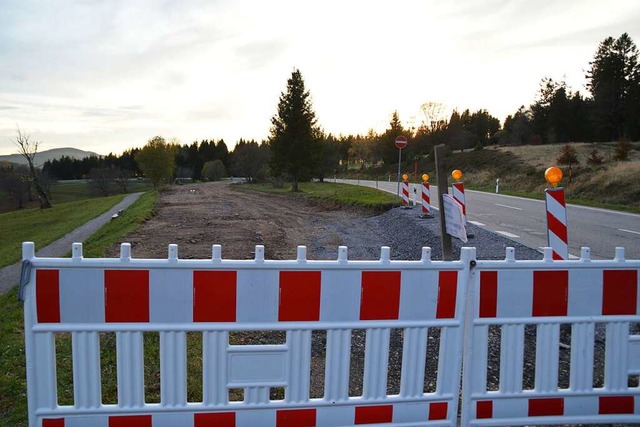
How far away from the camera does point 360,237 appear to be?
1432 cm

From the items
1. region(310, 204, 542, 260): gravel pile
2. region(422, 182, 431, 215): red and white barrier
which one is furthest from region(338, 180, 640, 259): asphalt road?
region(422, 182, 431, 215): red and white barrier

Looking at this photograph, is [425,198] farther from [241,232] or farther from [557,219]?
[557,219]

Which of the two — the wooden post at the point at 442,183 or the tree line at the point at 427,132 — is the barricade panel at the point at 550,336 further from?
the tree line at the point at 427,132

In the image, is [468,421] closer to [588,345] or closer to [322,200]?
[588,345]

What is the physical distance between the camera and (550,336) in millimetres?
3213

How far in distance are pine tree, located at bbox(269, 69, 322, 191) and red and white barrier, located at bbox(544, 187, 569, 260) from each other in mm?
35577

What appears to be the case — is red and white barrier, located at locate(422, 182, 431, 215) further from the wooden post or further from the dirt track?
the wooden post

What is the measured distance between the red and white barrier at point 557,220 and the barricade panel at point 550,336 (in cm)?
218

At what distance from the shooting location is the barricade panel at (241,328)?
9.14 feet

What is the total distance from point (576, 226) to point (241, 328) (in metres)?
13.1

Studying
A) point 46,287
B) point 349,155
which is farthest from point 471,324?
point 349,155

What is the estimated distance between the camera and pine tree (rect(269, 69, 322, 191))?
40.8 meters

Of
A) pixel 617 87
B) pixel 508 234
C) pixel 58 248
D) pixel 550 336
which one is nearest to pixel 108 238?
pixel 58 248

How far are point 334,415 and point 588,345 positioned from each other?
1780mm
